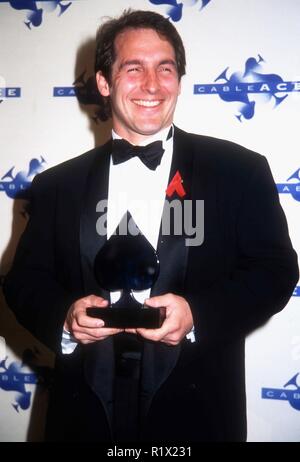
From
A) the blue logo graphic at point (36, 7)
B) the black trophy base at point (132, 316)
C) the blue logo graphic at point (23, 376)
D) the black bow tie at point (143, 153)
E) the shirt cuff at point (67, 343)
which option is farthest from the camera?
the blue logo graphic at point (23, 376)

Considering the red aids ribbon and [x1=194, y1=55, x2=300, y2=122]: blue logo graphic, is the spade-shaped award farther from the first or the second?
[x1=194, y1=55, x2=300, y2=122]: blue logo graphic

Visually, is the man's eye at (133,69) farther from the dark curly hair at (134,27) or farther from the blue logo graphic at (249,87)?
the blue logo graphic at (249,87)

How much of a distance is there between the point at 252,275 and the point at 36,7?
70.7 inches

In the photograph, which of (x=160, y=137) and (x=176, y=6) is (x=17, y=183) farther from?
(x=176, y=6)

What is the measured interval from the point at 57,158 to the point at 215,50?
0.93 m

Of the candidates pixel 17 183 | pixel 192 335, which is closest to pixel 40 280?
pixel 192 335

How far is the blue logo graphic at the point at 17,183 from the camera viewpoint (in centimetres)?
225

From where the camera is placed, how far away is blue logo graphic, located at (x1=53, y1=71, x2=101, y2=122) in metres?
2.17

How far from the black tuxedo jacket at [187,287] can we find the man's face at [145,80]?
131 mm

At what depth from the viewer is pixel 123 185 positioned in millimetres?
1444

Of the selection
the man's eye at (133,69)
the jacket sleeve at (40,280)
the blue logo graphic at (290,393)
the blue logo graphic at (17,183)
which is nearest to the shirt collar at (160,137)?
the man's eye at (133,69)

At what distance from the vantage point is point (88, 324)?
106 centimetres

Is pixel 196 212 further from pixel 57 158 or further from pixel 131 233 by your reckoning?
pixel 57 158

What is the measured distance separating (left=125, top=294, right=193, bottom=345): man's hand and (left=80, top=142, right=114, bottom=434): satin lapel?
245 millimetres
